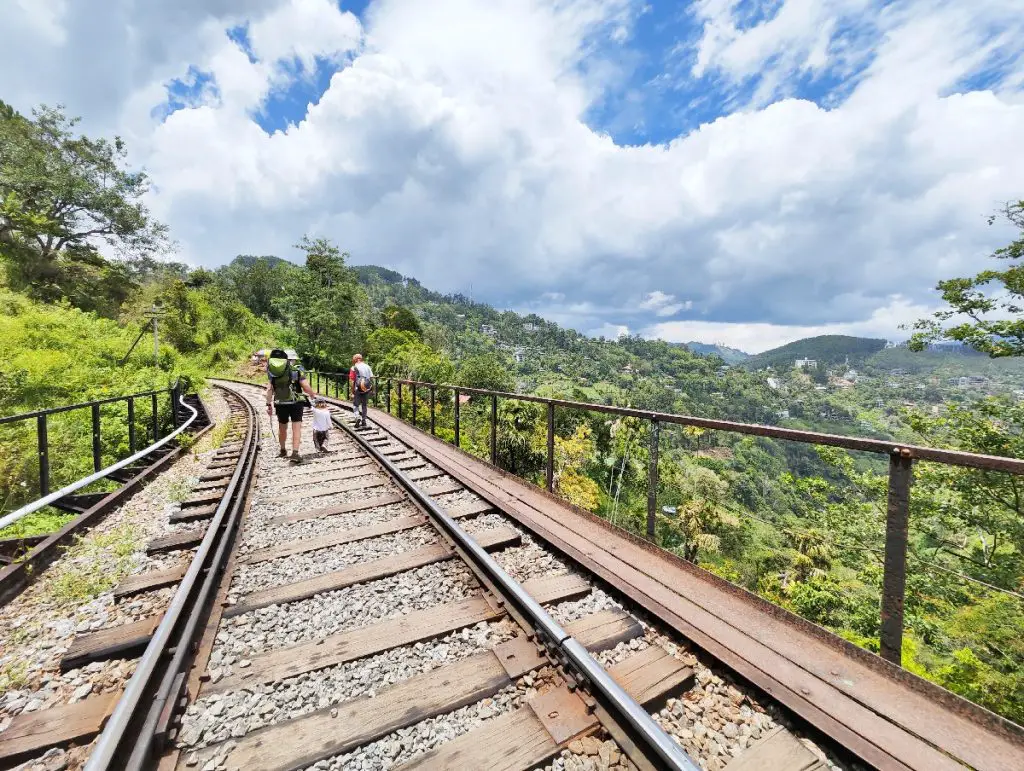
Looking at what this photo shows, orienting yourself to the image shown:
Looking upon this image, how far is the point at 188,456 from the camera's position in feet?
24.7

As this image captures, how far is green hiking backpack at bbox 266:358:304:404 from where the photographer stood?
6.46m

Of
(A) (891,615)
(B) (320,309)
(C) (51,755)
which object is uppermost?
(B) (320,309)

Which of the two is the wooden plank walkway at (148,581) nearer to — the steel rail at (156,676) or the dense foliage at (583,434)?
the steel rail at (156,676)

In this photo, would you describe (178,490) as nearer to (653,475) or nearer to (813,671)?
(653,475)

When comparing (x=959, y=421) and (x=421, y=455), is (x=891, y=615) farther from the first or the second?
(x=959, y=421)

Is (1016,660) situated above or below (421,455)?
below

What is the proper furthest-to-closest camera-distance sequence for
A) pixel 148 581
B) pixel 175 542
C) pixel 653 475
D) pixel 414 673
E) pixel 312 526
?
1. pixel 312 526
2. pixel 175 542
3. pixel 653 475
4. pixel 148 581
5. pixel 414 673

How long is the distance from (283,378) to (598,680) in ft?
20.6

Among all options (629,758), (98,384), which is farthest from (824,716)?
(98,384)

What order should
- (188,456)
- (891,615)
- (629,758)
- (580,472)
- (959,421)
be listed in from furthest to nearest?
(580,472), (959,421), (188,456), (891,615), (629,758)

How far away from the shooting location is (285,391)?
6730 millimetres

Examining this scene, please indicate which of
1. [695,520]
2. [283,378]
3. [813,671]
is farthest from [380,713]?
[695,520]

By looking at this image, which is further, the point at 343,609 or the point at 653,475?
the point at 653,475

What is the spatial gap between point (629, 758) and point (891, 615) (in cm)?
159
